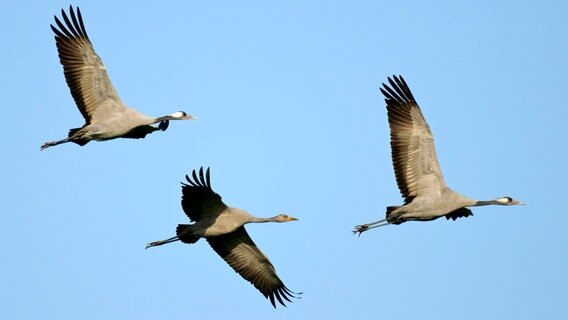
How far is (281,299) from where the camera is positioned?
18422 millimetres

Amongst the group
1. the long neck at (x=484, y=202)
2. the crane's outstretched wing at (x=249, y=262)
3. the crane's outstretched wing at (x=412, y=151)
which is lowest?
the crane's outstretched wing at (x=249, y=262)

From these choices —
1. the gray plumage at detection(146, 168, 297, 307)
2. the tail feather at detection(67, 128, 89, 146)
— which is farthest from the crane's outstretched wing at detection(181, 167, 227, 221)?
the tail feather at detection(67, 128, 89, 146)

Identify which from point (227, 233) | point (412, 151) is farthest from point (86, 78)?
point (412, 151)

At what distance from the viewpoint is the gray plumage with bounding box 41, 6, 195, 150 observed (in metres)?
17.4

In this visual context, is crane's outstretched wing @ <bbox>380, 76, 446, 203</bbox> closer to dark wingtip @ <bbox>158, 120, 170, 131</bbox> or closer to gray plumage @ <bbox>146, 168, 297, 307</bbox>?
gray plumage @ <bbox>146, 168, 297, 307</bbox>

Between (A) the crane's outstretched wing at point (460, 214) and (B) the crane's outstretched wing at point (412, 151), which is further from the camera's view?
(A) the crane's outstretched wing at point (460, 214)

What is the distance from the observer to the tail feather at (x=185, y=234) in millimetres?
16906

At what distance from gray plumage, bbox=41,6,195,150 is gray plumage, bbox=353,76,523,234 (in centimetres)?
399

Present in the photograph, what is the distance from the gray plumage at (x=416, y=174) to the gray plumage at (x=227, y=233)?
2.18 meters

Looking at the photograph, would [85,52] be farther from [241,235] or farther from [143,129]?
[241,235]

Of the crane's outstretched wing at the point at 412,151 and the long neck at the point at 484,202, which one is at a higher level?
the crane's outstretched wing at the point at 412,151

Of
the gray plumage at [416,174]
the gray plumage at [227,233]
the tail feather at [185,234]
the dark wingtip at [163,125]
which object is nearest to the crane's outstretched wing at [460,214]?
the gray plumage at [416,174]

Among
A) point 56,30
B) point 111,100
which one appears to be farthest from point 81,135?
point 56,30

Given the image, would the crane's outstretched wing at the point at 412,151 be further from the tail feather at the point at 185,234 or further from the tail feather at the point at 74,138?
the tail feather at the point at 74,138
